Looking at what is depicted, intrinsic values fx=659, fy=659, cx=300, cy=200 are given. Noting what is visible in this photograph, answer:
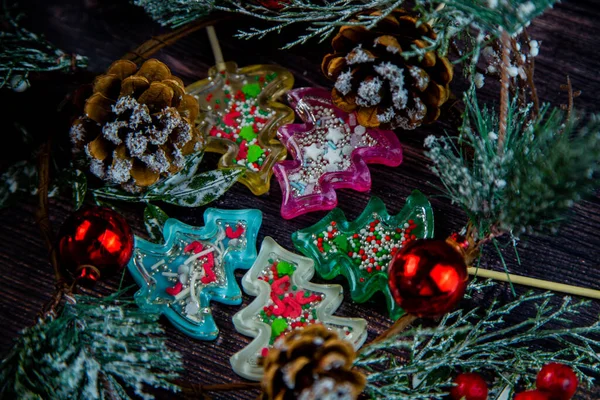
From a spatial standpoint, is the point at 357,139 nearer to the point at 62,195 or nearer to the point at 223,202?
the point at 223,202

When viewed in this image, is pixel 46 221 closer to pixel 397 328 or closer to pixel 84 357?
pixel 84 357

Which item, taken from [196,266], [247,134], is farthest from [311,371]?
[247,134]

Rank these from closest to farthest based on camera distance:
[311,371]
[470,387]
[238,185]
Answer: [311,371], [470,387], [238,185]

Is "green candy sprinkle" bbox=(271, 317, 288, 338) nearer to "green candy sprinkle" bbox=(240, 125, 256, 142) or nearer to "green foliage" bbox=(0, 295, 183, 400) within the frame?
"green foliage" bbox=(0, 295, 183, 400)


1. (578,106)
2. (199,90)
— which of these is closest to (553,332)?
(578,106)

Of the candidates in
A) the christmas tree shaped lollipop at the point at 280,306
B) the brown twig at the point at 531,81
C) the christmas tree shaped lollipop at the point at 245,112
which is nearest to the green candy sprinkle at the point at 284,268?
the christmas tree shaped lollipop at the point at 280,306

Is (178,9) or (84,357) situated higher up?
(178,9)
